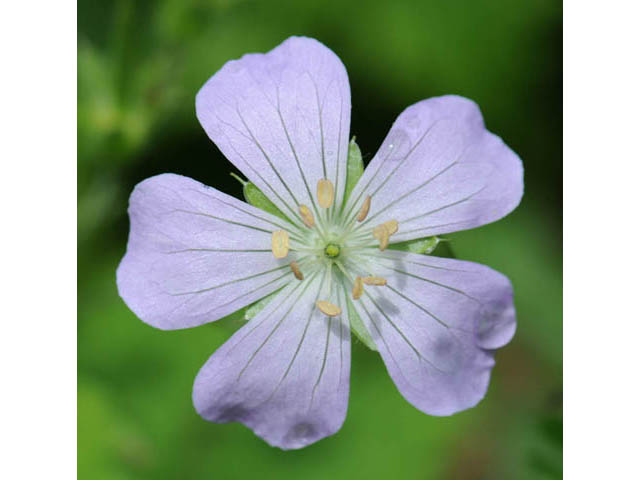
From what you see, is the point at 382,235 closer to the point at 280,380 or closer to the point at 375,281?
the point at 375,281

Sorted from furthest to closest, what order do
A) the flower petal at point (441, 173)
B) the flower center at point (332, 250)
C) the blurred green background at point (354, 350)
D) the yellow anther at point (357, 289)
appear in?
the blurred green background at point (354, 350) → the flower center at point (332, 250) → the yellow anther at point (357, 289) → the flower petal at point (441, 173)

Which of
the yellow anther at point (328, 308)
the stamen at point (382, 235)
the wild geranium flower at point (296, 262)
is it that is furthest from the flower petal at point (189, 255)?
the stamen at point (382, 235)

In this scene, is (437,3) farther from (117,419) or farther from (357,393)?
(117,419)

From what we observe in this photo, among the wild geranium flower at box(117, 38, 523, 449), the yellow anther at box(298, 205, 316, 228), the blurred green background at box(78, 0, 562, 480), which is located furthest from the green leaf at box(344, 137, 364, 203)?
the blurred green background at box(78, 0, 562, 480)

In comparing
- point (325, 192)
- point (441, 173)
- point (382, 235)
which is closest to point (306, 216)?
point (325, 192)

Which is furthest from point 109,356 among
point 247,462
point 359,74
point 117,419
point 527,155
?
point 527,155

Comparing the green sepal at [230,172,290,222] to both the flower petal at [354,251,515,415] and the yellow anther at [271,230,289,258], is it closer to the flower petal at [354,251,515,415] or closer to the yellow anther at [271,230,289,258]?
the yellow anther at [271,230,289,258]

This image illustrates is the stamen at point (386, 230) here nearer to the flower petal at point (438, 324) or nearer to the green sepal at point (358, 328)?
the flower petal at point (438, 324)
